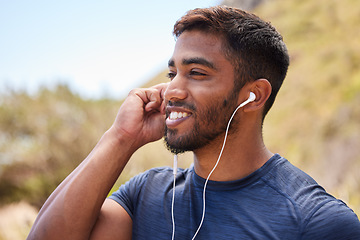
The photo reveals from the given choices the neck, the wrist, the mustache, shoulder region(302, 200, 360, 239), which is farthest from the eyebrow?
shoulder region(302, 200, 360, 239)

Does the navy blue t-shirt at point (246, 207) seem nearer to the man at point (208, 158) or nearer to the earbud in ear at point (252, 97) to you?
the man at point (208, 158)

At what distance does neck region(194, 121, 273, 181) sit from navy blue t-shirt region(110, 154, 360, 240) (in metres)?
0.05

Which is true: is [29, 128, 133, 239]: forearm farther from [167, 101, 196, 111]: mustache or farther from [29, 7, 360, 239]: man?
[167, 101, 196, 111]: mustache

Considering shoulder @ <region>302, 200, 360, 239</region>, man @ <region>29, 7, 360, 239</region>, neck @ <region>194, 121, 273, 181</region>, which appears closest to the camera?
shoulder @ <region>302, 200, 360, 239</region>

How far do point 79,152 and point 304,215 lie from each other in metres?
7.54

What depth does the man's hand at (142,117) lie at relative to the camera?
94.5 inches

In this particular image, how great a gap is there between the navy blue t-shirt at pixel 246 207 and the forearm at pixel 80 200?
8.0 inches

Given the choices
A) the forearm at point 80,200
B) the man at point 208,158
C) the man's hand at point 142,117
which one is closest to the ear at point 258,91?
the man at point 208,158

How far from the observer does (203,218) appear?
6.78 ft

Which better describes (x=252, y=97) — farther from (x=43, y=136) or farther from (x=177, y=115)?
(x=43, y=136)

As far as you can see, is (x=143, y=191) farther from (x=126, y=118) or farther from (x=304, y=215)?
(x=304, y=215)

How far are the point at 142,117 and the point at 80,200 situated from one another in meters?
0.63

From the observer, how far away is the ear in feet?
7.14

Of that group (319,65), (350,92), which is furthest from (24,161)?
(319,65)
